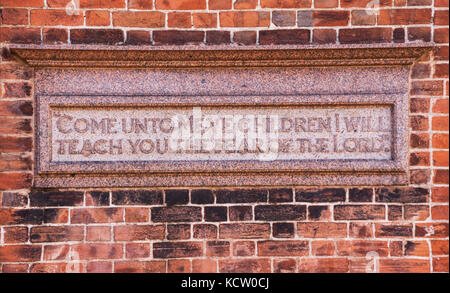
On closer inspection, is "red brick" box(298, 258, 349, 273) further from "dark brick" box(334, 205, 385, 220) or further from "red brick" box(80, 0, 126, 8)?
"red brick" box(80, 0, 126, 8)

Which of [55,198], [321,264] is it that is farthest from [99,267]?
[321,264]

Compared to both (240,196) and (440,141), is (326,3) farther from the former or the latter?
(240,196)

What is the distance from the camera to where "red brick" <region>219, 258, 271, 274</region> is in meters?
2.17

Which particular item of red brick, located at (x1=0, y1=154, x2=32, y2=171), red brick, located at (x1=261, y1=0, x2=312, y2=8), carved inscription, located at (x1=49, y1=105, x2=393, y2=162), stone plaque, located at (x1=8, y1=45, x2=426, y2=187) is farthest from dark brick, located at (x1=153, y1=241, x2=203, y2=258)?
red brick, located at (x1=261, y1=0, x2=312, y2=8)

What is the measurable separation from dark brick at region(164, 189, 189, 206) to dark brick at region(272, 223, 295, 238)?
54 cm

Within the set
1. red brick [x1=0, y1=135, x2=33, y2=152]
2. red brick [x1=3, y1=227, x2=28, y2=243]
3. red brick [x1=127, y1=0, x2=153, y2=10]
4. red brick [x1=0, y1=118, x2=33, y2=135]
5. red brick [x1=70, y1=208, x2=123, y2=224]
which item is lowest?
red brick [x1=3, y1=227, x2=28, y2=243]

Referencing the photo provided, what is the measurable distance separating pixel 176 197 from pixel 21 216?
89 centimetres

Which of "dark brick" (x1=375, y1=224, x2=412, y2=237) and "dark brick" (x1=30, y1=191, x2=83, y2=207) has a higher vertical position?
"dark brick" (x1=30, y1=191, x2=83, y2=207)

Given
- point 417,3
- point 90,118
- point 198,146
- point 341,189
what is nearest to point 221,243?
point 198,146

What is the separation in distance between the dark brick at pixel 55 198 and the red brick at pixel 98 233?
0.16m

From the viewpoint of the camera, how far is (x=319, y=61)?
2.12 meters

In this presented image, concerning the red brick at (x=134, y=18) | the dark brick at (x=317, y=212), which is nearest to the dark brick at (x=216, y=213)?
the dark brick at (x=317, y=212)

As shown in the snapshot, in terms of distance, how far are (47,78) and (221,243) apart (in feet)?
4.50

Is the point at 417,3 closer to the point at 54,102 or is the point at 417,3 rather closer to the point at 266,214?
the point at 266,214
